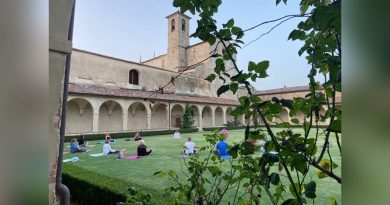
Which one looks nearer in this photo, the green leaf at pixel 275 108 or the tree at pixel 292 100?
the tree at pixel 292 100

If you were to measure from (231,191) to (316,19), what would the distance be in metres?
4.81

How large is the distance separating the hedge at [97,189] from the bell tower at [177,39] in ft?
101

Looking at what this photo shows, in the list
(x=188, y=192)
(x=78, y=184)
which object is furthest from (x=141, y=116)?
(x=188, y=192)

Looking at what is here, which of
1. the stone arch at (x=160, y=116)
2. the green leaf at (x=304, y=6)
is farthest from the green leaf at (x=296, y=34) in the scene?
the stone arch at (x=160, y=116)

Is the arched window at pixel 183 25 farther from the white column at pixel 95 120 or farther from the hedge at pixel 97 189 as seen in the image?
the hedge at pixel 97 189

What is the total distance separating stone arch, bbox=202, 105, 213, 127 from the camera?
3241cm

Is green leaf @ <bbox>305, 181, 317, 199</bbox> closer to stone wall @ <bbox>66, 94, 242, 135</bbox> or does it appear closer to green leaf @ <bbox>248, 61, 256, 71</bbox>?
green leaf @ <bbox>248, 61, 256, 71</bbox>

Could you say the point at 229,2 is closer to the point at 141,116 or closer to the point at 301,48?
the point at 301,48

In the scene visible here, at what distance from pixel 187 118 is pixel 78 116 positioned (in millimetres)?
11367

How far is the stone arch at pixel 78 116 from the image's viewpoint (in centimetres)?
2089

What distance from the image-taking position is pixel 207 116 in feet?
109

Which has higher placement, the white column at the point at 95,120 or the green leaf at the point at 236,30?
the green leaf at the point at 236,30

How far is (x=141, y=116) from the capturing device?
26266mm

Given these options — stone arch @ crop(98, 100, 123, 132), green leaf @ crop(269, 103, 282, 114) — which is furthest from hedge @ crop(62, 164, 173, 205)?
stone arch @ crop(98, 100, 123, 132)
